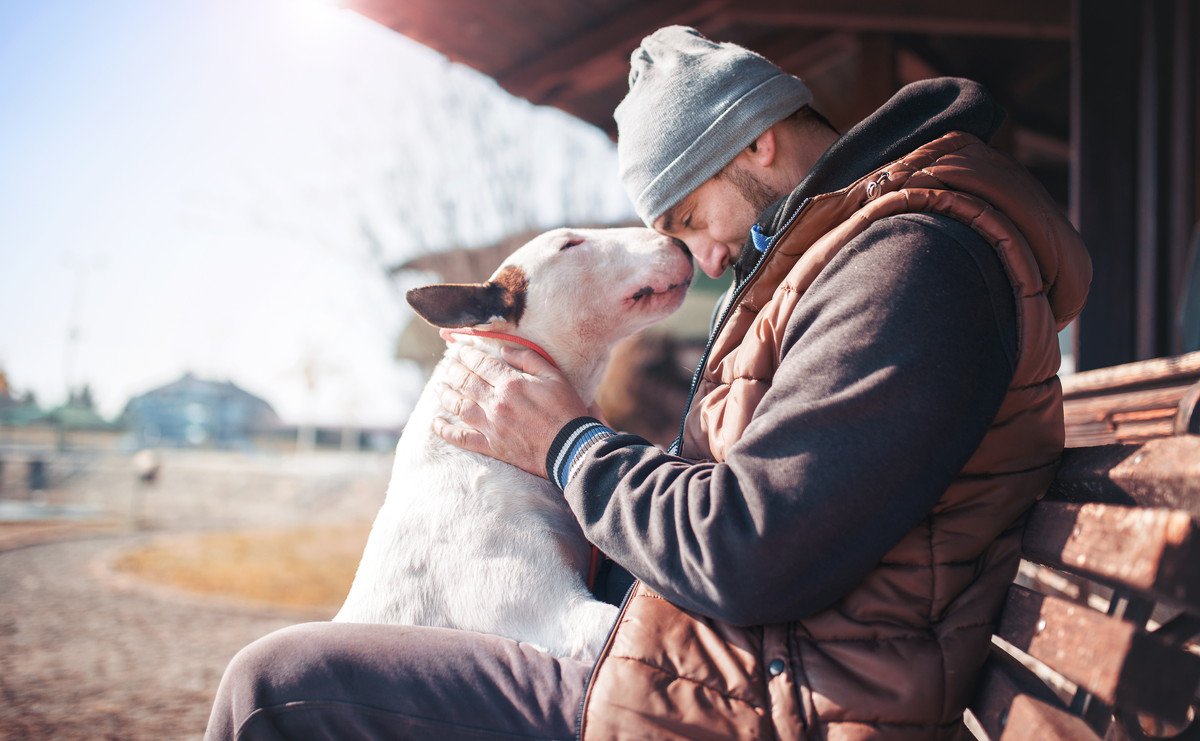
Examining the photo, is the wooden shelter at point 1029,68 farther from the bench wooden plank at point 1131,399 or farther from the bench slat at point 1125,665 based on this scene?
the bench slat at point 1125,665

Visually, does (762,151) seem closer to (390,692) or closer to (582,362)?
(582,362)

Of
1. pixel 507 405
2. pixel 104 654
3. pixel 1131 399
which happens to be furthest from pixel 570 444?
pixel 104 654

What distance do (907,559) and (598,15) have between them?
447cm

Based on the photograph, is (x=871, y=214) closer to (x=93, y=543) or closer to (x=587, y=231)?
(x=587, y=231)

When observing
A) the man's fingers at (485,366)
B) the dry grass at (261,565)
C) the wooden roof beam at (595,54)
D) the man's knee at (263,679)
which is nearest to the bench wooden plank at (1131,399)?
the man's fingers at (485,366)

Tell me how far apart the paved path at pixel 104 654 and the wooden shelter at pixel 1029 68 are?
405 centimetres

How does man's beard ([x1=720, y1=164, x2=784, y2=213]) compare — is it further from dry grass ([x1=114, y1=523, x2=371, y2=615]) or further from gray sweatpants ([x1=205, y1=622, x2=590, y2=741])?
dry grass ([x1=114, y1=523, x2=371, y2=615])

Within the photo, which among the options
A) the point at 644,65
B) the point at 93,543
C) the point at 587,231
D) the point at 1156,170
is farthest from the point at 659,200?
the point at 93,543

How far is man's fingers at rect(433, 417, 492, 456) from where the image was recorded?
6.54 ft

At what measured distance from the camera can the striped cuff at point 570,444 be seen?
151 centimetres

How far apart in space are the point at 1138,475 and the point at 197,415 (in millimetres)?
27788

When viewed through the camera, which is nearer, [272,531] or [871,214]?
[871,214]

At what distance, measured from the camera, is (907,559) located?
122 centimetres

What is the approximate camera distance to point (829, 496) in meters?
1.12
